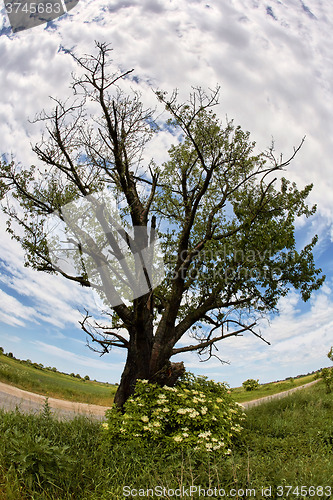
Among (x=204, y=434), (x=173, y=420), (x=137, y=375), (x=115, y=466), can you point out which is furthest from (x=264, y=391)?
(x=115, y=466)

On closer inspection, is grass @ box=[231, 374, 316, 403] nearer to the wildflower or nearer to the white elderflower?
the white elderflower

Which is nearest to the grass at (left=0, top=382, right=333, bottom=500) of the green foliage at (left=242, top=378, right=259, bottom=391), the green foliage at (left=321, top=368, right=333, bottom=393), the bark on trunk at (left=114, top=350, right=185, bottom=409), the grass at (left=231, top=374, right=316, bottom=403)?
the bark on trunk at (left=114, top=350, right=185, bottom=409)

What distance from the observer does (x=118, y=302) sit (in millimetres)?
9734

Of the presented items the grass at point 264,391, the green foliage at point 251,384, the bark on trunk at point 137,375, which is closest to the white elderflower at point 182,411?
the bark on trunk at point 137,375

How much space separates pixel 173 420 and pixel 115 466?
2558 millimetres

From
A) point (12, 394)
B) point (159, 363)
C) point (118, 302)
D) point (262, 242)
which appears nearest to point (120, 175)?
point (118, 302)

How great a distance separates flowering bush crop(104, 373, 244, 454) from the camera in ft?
A: 22.6

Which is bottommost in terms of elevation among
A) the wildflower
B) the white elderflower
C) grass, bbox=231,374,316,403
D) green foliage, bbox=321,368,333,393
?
grass, bbox=231,374,316,403

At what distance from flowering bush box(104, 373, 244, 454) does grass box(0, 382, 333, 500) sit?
1.20 feet

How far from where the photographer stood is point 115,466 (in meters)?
5.57

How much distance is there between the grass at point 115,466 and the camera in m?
4.45

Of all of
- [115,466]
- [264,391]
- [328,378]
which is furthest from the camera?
[264,391]

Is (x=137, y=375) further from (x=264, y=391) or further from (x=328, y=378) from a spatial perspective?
(x=264, y=391)

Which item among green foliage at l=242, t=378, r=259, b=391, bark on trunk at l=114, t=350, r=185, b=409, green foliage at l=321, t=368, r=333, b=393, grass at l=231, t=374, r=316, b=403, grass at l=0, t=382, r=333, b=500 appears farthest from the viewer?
green foliage at l=242, t=378, r=259, b=391
